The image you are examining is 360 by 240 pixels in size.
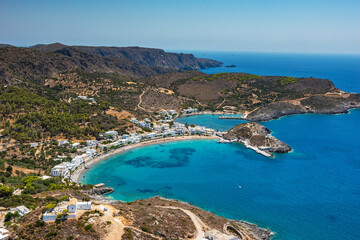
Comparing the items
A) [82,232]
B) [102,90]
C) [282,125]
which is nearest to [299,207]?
[82,232]

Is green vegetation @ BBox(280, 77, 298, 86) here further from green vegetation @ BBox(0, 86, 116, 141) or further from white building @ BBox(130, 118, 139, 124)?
green vegetation @ BBox(0, 86, 116, 141)

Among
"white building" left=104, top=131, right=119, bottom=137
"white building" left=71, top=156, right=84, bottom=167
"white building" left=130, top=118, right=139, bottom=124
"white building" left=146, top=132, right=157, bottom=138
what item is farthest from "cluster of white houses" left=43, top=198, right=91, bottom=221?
"white building" left=130, top=118, right=139, bottom=124

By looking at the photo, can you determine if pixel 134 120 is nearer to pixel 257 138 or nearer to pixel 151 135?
pixel 151 135

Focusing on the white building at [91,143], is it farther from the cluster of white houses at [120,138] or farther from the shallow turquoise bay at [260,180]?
the shallow turquoise bay at [260,180]

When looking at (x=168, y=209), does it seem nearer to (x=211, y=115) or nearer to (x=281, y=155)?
(x=281, y=155)

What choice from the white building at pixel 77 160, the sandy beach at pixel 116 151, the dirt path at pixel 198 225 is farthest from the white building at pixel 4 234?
the white building at pixel 77 160

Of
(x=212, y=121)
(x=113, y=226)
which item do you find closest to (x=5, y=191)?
(x=113, y=226)
